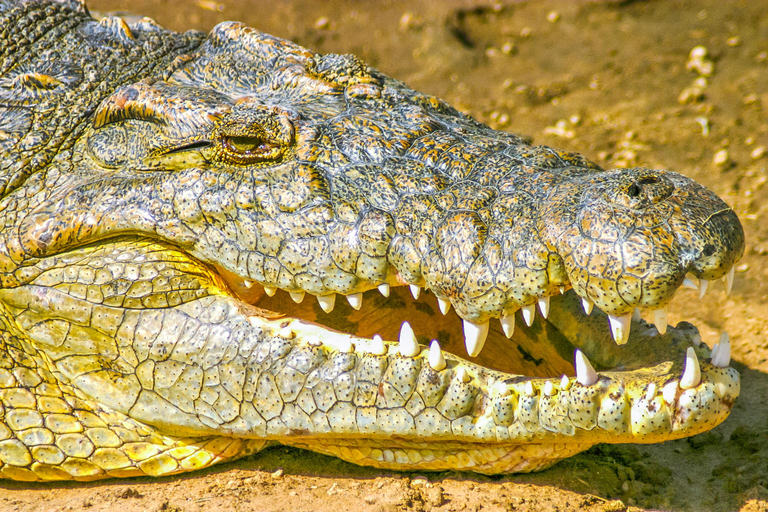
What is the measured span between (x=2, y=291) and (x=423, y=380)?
5.98 feet

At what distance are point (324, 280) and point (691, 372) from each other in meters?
1.31

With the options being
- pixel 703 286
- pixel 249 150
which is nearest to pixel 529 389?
pixel 703 286

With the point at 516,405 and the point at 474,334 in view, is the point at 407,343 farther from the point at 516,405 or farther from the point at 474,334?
the point at 516,405

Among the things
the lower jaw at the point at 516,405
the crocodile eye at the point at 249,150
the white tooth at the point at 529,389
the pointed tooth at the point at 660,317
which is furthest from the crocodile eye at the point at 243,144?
the pointed tooth at the point at 660,317

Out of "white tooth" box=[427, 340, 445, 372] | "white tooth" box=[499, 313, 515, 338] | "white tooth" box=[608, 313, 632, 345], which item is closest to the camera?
"white tooth" box=[608, 313, 632, 345]

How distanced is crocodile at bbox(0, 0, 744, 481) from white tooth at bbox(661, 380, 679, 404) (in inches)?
0.6

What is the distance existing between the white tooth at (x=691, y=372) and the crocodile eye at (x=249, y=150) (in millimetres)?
1675

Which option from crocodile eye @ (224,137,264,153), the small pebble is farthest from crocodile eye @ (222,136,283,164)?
the small pebble

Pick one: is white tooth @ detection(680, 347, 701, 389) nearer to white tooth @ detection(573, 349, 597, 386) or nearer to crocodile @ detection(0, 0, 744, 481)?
crocodile @ detection(0, 0, 744, 481)

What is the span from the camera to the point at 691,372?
2281 millimetres

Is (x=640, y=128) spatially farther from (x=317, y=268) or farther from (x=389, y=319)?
(x=317, y=268)

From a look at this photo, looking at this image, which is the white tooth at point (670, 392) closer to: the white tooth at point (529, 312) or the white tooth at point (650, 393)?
the white tooth at point (650, 393)

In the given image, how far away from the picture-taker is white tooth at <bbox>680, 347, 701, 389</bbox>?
2.27 m

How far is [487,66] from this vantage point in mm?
6613
